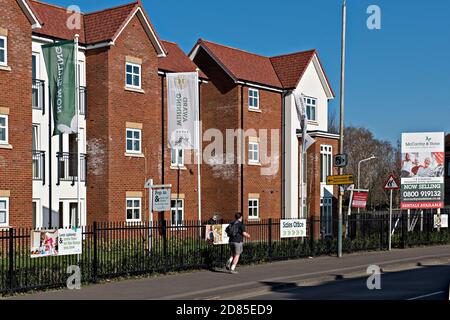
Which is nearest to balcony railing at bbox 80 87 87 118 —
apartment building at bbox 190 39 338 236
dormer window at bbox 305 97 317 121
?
apartment building at bbox 190 39 338 236

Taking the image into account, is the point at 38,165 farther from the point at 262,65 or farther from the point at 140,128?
the point at 262,65

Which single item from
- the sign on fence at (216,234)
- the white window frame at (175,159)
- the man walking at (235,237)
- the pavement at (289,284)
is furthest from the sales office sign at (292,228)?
the white window frame at (175,159)

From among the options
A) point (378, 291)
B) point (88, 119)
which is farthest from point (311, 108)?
point (378, 291)

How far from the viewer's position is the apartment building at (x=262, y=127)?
36.3 meters

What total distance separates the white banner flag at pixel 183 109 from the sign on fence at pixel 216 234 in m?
8.04

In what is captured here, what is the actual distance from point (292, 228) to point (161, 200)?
18.9 feet

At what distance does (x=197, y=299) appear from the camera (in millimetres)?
14812

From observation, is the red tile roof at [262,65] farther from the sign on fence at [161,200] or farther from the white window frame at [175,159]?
the sign on fence at [161,200]

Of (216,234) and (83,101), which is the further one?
(83,101)

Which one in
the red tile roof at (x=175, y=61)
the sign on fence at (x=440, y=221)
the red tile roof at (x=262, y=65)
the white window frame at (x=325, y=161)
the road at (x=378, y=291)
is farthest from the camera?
the white window frame at (x=325, y=161)

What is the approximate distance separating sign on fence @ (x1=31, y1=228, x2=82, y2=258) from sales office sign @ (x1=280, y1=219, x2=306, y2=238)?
858cm

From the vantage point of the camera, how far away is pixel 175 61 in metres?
34.2

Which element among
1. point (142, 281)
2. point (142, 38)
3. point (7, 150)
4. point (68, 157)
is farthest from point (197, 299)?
point (142, 38)

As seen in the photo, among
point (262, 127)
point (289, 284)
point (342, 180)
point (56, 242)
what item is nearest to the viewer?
point (56, 242)
